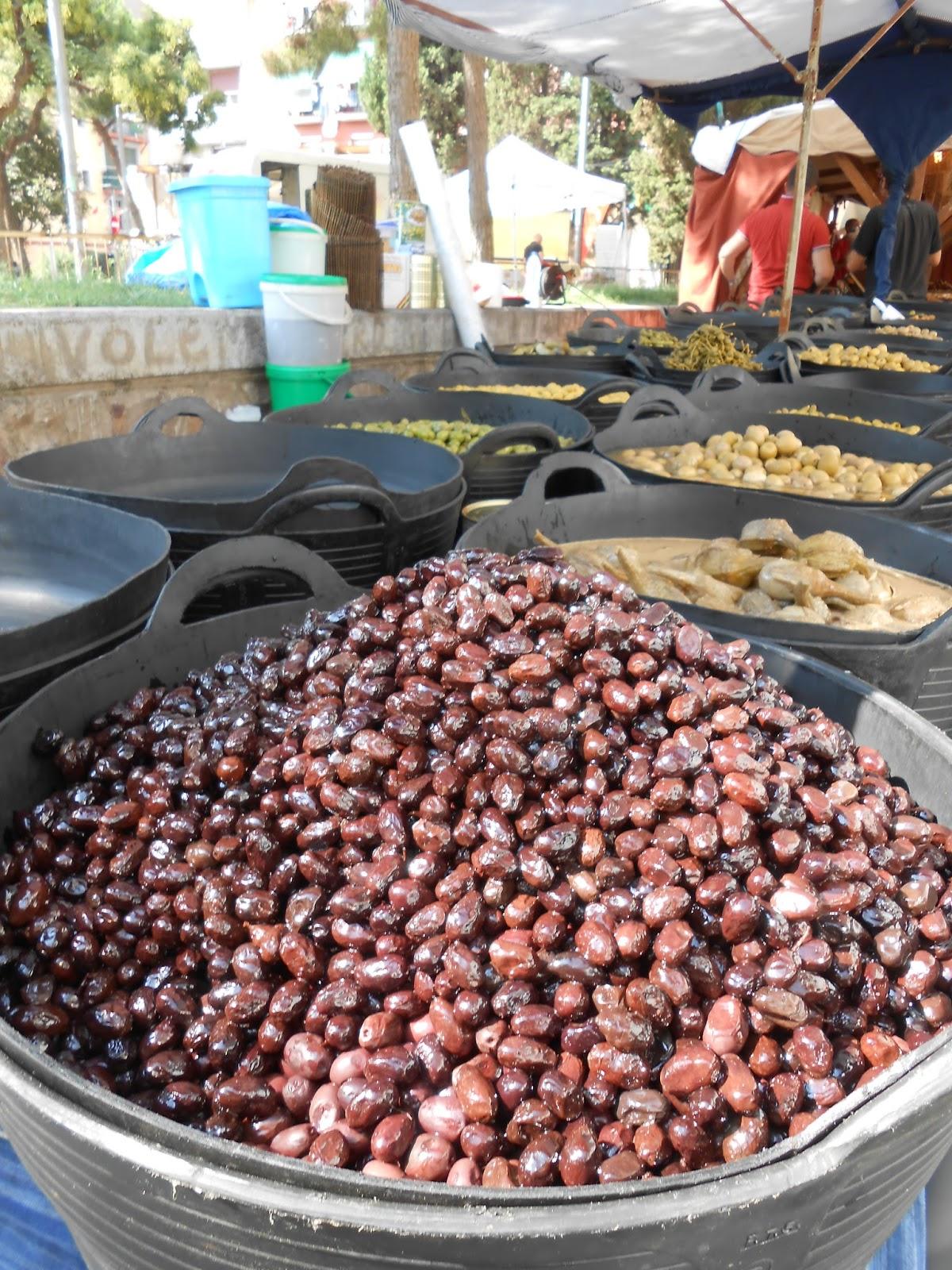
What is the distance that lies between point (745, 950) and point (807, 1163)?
0.23m

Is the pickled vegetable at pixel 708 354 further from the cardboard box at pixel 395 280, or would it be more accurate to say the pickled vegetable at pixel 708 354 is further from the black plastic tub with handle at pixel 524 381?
the cardboard box at pixel 395 280

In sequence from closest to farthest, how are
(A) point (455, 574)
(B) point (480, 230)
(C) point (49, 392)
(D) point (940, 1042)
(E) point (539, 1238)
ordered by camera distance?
(E) point (539, 1238) < (D) point (940, 1042) < (A) point (455, 574) < (C) point (49, 392) < (B) point (480, 230)

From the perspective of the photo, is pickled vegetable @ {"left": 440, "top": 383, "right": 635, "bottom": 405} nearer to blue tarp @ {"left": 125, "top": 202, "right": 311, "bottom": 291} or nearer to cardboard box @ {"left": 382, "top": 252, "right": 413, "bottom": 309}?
blue tarp @ {"left": 125, "top": 202, "right": 311, "bottom": 291}

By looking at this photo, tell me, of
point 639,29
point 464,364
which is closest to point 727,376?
point 464,364

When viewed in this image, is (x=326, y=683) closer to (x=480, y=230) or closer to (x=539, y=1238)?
(x=539, y=1238)

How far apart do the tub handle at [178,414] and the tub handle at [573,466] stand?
101cm

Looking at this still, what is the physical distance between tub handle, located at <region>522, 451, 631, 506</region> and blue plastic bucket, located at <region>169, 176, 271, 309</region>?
291 centimetres

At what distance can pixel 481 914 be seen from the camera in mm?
821

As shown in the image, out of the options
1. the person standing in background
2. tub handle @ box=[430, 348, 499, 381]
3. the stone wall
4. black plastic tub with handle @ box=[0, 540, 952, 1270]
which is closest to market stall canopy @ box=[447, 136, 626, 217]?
the person standing in background

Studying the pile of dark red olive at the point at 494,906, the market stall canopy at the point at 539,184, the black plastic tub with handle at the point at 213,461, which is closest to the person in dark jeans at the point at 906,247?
the black plastic tub with handle at the point at 213,461

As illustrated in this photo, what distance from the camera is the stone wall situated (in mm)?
3453

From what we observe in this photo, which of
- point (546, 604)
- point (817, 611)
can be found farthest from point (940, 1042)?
point (817, 611)

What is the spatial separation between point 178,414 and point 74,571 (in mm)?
716

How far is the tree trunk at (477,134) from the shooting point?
36.7ft
